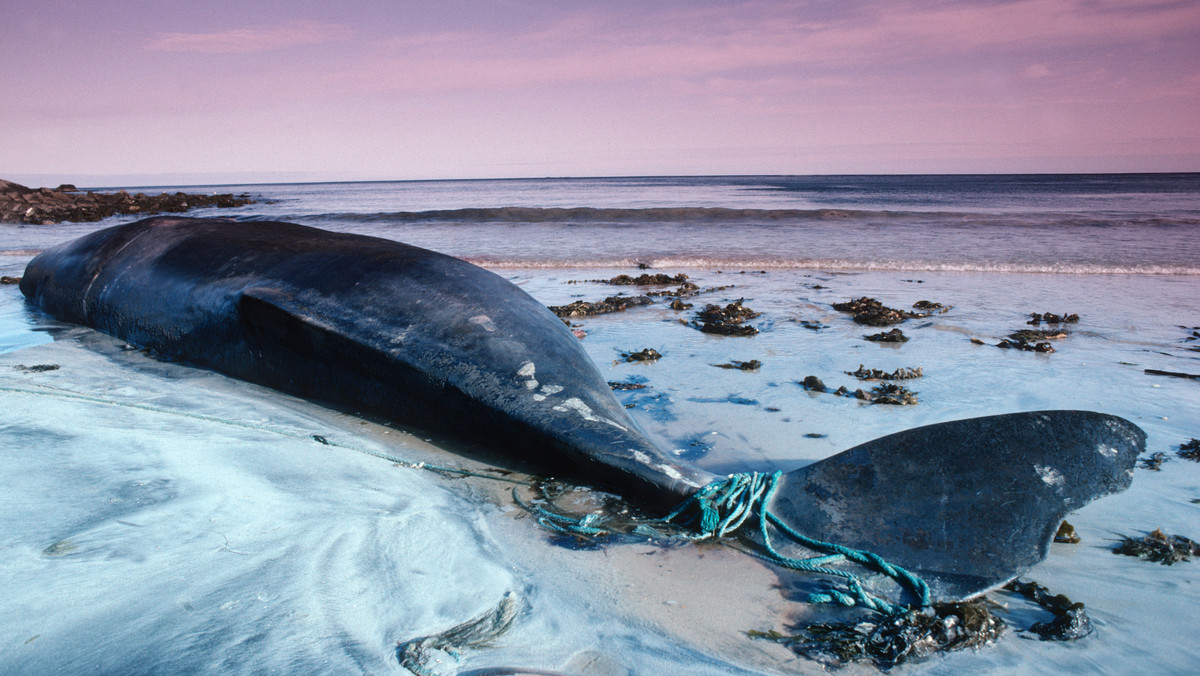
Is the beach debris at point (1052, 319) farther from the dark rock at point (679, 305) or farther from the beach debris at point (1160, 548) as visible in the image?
the beach debris at point (1160, 548)

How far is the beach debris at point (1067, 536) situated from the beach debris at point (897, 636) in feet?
2.09

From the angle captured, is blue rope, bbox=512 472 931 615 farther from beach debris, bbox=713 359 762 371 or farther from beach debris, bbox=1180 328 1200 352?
beach debris, bbox=1180 328 1200 352

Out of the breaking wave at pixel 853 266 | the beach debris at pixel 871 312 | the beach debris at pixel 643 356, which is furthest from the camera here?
the breaking wave at pixel 853 266

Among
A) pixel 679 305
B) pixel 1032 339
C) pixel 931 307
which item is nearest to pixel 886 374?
pixel 1032 339

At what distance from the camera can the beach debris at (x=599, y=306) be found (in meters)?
6.52

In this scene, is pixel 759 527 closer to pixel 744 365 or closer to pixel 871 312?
pixel 744 365

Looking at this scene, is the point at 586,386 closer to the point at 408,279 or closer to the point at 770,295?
the point at 408,279

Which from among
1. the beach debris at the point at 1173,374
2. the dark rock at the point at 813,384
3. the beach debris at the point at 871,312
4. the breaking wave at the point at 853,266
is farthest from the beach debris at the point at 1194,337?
the breaking wave at the point at 853,266

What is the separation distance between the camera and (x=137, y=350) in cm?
460

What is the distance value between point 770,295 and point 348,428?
17.9 feet

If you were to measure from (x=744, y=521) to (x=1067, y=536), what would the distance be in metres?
1.16

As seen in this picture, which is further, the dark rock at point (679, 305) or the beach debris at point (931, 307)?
the dark rock at point (679, 305)

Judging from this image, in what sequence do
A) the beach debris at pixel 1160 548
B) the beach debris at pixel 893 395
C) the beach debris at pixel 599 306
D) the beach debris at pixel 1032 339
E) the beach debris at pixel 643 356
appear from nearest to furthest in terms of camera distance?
the beach debris at pixel 1160 548 → the beach debris at pixel 893 395 → the beach debris at pixel 643 356 → the beach debris at pixel 1032 339 → the beach debris at pixel 599 306

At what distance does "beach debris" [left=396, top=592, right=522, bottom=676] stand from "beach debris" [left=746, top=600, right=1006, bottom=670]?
2.30 ft
